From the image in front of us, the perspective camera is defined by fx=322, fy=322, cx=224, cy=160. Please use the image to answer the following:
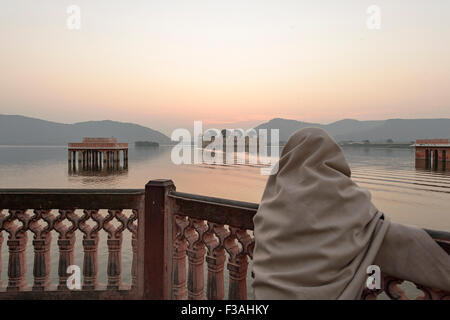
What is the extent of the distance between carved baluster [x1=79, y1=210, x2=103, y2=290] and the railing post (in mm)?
555

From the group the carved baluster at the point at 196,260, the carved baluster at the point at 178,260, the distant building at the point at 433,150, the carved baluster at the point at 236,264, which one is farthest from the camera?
the distant building at the point at 433,150

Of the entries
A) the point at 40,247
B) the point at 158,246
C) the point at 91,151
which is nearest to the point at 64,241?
the point at 40,247

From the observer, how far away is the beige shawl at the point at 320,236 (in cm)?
166

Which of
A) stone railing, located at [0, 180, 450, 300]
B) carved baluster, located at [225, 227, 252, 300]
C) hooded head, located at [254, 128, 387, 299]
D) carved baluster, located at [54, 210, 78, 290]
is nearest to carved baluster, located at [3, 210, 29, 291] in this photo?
stone railing, located at [0, 180, 450, 300]

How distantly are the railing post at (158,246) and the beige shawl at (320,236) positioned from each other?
154cm

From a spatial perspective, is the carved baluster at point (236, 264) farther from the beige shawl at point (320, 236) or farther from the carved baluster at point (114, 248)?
the carved baluster at point (114, 248)

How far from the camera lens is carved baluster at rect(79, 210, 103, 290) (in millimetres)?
3330

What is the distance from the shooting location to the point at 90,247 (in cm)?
337

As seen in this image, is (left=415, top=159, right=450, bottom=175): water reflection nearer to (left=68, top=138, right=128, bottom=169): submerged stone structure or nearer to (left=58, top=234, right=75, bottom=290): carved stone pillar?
(left=68, top=138, right=128, bottom=169): submerged stone structure

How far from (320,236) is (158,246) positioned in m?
1.96

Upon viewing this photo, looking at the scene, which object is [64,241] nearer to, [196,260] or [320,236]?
[196,260]

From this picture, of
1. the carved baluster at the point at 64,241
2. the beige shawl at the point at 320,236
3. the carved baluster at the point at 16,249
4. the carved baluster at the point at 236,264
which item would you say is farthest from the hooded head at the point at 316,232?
the carved baluster at the point at 16,249

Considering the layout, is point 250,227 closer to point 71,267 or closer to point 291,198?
point 291,198
